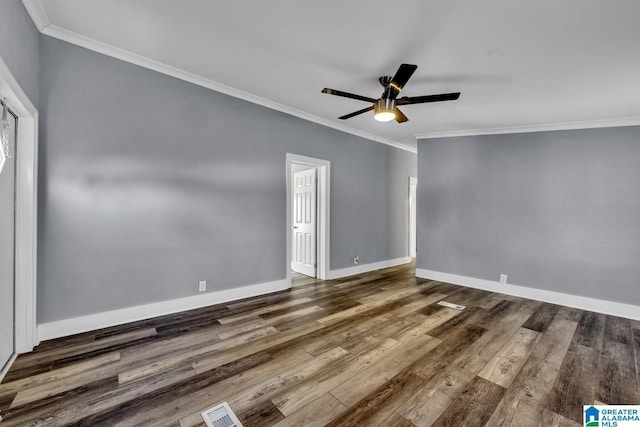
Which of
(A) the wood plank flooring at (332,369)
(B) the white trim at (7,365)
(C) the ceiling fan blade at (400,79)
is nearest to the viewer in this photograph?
(A) the wood plank flooring at (332,369)

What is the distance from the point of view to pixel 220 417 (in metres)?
1.64

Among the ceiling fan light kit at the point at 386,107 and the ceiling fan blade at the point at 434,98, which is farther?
the ceiling fan light kit at the point at 386,107

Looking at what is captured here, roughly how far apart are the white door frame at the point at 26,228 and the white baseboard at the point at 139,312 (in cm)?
19

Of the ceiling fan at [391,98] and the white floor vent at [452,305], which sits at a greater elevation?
the ceiling fan at [391,98]

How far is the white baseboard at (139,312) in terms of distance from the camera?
8.34 ft

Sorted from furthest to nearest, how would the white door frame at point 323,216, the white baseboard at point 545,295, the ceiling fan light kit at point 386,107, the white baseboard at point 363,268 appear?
1. the white baseboard at point 363,268
2. the white door frame at point 323,216
3. the white baseboard at point 545,295
4. the ceiling fan light kit at point 386,107

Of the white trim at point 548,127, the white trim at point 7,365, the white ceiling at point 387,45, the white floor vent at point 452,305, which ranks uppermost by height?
the white ceiling at point 387,45

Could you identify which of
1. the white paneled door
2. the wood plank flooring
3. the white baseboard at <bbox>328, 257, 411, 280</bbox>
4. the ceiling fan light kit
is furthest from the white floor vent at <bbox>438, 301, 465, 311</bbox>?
the ceiling fan light kit

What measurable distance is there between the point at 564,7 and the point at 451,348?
273 cm

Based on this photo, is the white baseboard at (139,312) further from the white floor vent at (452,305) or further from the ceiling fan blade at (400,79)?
the ceiling fan blade at (400,79)

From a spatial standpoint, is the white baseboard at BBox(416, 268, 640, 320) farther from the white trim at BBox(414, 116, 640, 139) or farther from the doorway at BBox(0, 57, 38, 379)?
the doorway at BBox(0, 57, 38, 379)

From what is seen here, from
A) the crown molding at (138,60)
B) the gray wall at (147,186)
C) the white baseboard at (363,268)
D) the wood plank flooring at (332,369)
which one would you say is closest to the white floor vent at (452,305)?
the wood plank flooring at (332,369)

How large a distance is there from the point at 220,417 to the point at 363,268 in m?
4.08

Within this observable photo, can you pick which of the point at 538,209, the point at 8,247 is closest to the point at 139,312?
the point at 8,247
